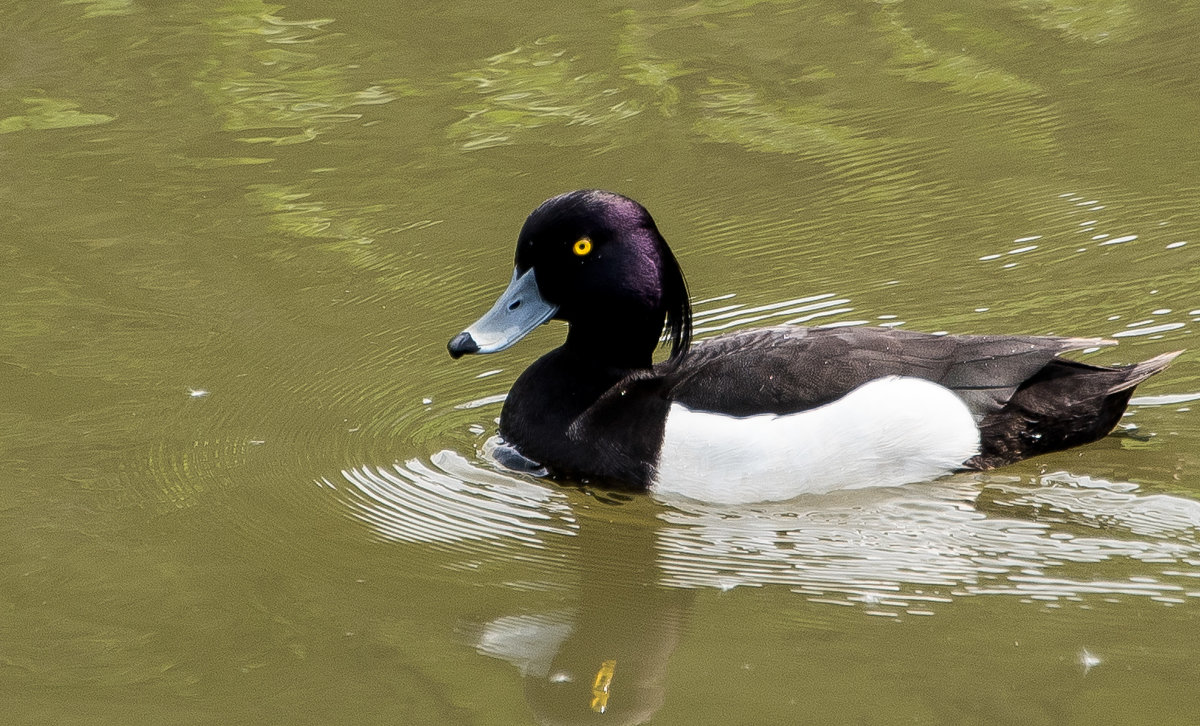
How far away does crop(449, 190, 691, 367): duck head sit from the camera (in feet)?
20.2

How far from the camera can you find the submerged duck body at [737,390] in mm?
5871

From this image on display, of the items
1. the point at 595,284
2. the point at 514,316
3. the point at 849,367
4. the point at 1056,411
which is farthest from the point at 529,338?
the point at 1056,411

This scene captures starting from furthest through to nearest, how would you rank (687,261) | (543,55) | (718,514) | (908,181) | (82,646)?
(543,55) < (908,181) < (687,261) < (718,514) < (82,646)

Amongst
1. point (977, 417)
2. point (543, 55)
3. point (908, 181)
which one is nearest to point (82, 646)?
point (977, 417)

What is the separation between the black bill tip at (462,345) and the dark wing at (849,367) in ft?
2.64

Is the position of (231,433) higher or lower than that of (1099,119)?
lower

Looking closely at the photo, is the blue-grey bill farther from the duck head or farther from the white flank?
the white flank

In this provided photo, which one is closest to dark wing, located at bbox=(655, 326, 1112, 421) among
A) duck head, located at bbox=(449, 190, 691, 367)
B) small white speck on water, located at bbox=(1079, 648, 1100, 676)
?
duck head, located at bbox=(449, 190, 691, 367)

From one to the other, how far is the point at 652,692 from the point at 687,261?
350 cm

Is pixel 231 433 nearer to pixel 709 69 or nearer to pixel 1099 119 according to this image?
pixel 709 69

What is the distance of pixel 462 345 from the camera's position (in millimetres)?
6129

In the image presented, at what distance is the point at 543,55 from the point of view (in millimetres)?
9992

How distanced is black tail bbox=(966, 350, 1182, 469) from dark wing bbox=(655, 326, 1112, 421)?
0.07 meters

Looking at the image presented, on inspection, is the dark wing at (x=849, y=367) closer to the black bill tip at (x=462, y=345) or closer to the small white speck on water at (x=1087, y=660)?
the black bill tip at (x=462, y=345)
